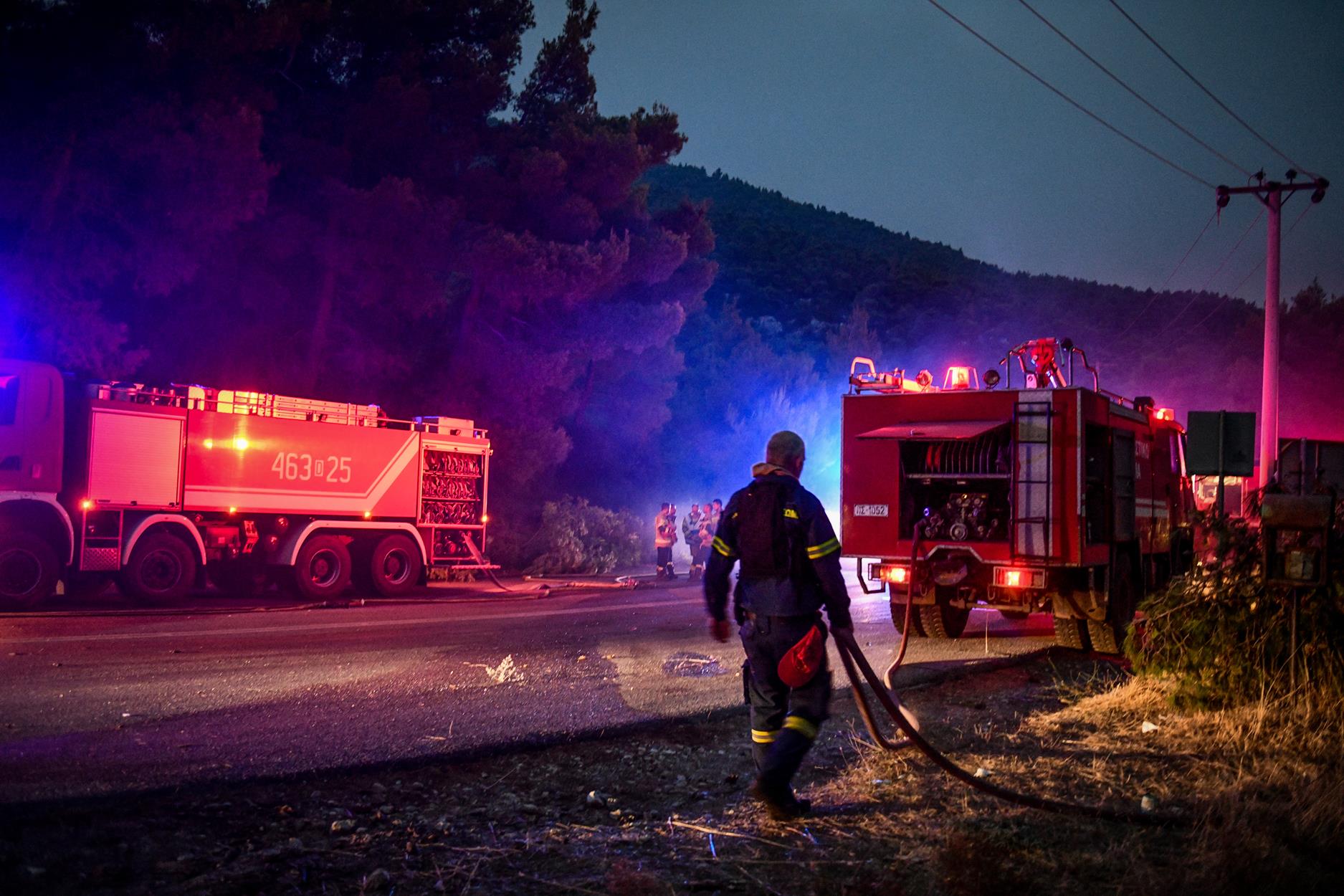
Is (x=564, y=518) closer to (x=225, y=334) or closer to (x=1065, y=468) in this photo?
(x=225, y=334)

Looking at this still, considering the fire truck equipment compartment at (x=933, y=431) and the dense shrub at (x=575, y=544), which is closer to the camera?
the fire truck equipment compartment at (x=933, y=431)

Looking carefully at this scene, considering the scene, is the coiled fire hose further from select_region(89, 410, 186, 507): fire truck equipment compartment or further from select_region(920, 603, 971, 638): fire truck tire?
select_region(89, 410, 186, 507): fire truck equipment compartment

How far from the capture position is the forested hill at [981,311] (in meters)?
50.9

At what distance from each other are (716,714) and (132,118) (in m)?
15.9

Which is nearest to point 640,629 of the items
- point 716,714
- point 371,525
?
point 716,714

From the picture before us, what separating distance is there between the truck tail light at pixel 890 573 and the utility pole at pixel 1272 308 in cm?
1312

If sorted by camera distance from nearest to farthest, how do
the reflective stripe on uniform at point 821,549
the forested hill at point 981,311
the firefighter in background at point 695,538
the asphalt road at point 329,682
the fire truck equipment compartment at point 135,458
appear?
1. the reflective stripe on uniform at point 821,549
2. the asphalt road at point 329,682
3. the fire truck equipment compartment at point 135,458
4. the firefighter in background at point 695,538
5. the forested hill at point 981,311

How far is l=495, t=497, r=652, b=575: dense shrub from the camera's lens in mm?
23641

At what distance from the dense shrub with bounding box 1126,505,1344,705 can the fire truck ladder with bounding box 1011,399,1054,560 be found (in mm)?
2181

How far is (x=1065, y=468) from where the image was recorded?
33.0 ft

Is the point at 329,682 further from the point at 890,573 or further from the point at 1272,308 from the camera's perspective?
the point at 1272,308

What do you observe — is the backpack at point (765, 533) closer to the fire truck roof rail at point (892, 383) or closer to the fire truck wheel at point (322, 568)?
the fire truck roof rail at point (892, 383)

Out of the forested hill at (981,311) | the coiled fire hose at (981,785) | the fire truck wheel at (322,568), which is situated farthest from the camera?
the forested hill at (981,311)

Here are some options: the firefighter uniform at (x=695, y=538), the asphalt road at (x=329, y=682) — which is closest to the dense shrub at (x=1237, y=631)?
the asphalt road at (x=329, y=682)
